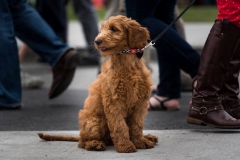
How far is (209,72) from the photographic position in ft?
15.5

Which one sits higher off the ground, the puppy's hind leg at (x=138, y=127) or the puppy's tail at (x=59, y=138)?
the puppy's hind leg at (x=138, y=127)

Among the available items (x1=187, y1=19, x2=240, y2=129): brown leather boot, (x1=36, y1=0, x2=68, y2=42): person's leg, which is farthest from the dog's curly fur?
(x1=36, y1=0, x2=68, y2=42): person's leg

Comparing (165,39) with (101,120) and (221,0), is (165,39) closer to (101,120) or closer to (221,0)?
(221,0)

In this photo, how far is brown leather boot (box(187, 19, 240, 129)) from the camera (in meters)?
4.67

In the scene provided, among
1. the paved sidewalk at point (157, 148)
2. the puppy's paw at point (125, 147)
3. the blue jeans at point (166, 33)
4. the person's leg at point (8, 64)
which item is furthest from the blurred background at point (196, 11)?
the puppy's paw at point (125, 147)

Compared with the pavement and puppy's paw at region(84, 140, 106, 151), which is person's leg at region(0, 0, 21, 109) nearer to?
the pavement

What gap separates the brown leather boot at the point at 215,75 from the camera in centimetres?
467

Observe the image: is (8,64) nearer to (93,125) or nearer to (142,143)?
(93,125)

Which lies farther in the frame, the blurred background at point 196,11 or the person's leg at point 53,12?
the blurred background at point 196,11

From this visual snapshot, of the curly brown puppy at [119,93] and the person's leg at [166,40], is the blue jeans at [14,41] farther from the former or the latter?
the curly brown puppy at [119,93]

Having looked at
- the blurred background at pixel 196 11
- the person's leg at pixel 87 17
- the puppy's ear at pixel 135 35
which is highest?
the puppy's ear at pixel 135 35

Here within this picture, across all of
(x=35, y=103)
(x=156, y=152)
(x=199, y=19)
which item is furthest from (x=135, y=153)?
(x=199, y=19)

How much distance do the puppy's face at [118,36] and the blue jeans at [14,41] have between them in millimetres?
1980

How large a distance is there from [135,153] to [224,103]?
111cm
